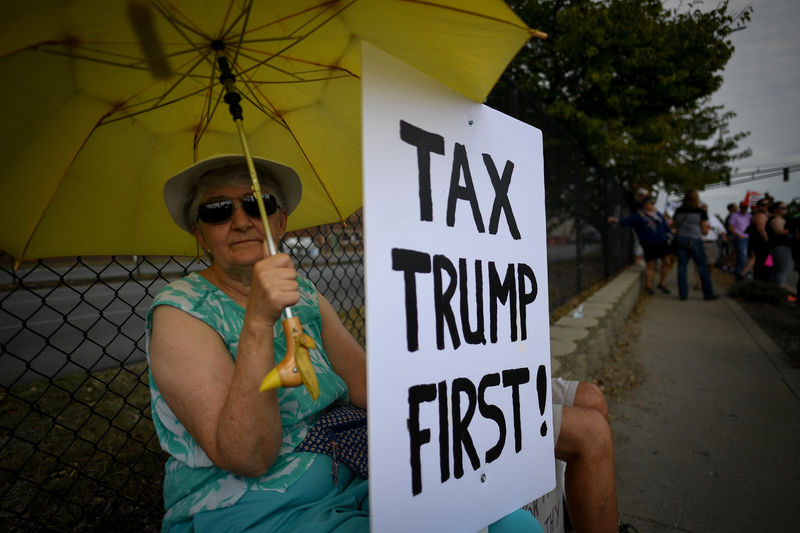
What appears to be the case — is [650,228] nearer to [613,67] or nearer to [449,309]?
[613,67]

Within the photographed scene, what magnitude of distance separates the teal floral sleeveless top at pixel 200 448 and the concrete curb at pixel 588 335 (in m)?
1.80

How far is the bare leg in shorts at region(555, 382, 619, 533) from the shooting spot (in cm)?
161

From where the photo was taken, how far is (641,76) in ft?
33.7

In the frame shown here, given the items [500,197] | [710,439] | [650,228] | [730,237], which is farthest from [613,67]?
[500,197]

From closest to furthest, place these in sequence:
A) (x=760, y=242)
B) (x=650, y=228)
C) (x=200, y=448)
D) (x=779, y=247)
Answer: (x=200, y=448) → (x=779, y=247) → (x=650, y=228) → (x=760, y=242)

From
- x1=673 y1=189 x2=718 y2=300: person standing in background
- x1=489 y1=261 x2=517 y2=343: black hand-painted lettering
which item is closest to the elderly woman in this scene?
x1=489 y1=261 x2=517 y2=343: black hand-painted lettering

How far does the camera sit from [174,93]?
1437 mm

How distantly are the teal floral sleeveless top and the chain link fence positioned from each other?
485 mm

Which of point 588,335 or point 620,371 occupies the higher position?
point 588,335

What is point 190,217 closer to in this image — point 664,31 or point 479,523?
point 479,523

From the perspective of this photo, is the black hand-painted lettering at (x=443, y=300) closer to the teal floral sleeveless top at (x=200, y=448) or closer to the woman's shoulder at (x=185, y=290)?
the teal floral sleeveless top at (x=200, y=448)

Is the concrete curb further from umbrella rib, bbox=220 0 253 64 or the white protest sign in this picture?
umbrella rib, bbox=220 0 253 64

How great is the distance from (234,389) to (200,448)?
0.34 m

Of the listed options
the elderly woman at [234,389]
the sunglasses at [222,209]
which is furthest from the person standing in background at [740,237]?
the sunglasses at [222,209]
